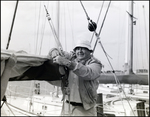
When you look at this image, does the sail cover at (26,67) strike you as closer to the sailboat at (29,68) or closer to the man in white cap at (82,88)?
the sailboat at (29,68)

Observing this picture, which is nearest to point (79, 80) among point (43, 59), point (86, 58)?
point (86, 58)

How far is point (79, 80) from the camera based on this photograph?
1.99 metres

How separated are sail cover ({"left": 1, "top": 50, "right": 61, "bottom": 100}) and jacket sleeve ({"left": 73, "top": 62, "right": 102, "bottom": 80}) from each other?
238 millimetres

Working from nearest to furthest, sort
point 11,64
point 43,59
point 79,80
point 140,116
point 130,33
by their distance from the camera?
point 11,64
point 43,59
point 79,80
point 140,116
point 130,33

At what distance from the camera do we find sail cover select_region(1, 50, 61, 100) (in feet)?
4.44

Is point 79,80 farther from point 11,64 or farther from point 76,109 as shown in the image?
point 11,64

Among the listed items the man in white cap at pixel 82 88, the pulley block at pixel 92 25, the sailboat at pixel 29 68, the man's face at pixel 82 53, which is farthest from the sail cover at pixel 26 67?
the pulley block at pixel 92 25

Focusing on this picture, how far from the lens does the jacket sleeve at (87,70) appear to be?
5.70 ft

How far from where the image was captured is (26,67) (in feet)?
5.87

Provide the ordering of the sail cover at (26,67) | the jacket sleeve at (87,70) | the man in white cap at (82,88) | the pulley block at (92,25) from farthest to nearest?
the pulley block at (92,25) < the man in white cap at (82,88) < the jacket sleeve at (87,70) < the sail cover at (26,67)

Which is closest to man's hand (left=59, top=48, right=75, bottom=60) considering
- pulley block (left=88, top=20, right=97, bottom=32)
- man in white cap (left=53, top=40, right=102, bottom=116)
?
man in white cap (left=53, top=40, right=102, bottom=116)

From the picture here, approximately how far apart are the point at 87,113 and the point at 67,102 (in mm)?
233

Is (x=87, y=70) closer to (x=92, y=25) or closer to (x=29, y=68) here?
(x=29, y=68)

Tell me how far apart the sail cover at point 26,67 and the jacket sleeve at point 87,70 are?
24 centimetres
